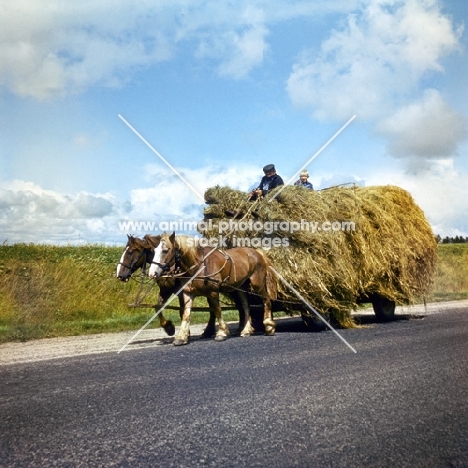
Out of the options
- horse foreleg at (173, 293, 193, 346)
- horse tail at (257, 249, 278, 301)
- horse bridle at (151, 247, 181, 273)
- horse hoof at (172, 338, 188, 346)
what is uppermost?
horse bridle at (151, 247, 181, 273)

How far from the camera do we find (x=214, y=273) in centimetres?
981

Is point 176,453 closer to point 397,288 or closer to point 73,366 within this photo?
point 73,366

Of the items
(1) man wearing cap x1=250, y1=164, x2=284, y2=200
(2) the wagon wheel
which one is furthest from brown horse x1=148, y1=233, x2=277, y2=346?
(2) the wagon wheel

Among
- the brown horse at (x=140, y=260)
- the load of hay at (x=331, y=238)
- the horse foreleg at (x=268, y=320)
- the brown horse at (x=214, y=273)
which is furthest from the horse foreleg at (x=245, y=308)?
the brown horse at (x=140, y=260)

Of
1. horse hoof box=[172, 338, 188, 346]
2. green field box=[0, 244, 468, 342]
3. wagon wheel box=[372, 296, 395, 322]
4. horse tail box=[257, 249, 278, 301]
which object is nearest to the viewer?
horse hoof box=[172, 338, 188, 346]

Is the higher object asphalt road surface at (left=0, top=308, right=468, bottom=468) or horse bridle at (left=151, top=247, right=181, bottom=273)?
horse bridle at (left=151, top=247, right=181, bottom=273)

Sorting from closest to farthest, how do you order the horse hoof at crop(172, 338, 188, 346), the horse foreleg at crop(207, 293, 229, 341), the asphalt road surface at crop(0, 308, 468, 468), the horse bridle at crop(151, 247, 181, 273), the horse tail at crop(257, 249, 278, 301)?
the asphalt road surface at crop(0, 308, 468, 468)
the horse hoof at crop(172, 338, 188, 346)
the horse bridle at crop(151, 247, 181, 273)
the horse foreleg at crop(207, 293, 229, 341)
the horse tail at crop(257, 249, 278, 301)

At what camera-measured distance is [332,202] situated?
10953 millimetres

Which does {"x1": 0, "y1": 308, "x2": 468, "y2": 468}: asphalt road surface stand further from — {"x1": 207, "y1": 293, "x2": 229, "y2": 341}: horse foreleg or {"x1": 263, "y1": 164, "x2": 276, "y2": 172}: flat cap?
{"x1": 263, "y1": 164, "x2": 276, "y2": 172}: flat cap

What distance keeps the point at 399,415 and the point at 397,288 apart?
7.84 metres

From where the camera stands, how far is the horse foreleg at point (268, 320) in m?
10.4

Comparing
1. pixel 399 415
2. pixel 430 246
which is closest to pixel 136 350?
pixel 399 415

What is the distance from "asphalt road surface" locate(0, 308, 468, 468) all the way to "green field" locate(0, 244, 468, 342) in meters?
4.74

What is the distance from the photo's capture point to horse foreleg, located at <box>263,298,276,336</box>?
10375 millimetres
